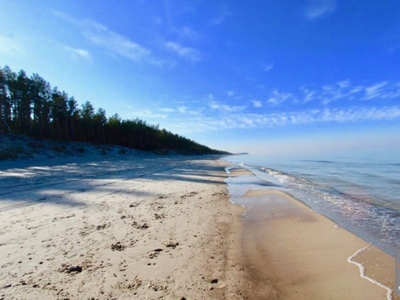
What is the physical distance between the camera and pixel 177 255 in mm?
4207

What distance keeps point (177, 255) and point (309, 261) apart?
103 inches

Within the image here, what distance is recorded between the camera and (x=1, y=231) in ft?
16.6

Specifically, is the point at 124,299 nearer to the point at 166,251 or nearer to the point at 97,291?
the point at 97,291

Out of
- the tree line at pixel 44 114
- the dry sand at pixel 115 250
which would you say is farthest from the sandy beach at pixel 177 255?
the tree line at pixel 44 114

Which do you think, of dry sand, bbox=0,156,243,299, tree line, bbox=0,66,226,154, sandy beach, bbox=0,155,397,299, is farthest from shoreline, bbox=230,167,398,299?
tree line, bbox=0,66,226,154

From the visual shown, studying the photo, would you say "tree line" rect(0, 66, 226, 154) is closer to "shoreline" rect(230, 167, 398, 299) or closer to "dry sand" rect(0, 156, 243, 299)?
"dry sand" rect(0, 156, 243, 299)

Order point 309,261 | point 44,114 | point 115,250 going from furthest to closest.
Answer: point 44,114 → point 115,250 → point 309,261

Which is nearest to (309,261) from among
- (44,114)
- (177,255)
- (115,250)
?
(177,255)

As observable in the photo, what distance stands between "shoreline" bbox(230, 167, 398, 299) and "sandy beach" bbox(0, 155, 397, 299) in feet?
0.06

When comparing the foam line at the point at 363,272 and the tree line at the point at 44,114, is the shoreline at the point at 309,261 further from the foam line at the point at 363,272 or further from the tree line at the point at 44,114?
the tree line at the point at 44,114

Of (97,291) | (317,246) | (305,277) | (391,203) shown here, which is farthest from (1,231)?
(391,203)

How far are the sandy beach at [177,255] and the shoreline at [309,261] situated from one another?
0.02 m

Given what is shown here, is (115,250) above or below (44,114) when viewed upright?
below

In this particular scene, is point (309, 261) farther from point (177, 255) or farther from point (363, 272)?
point (177, 255)
